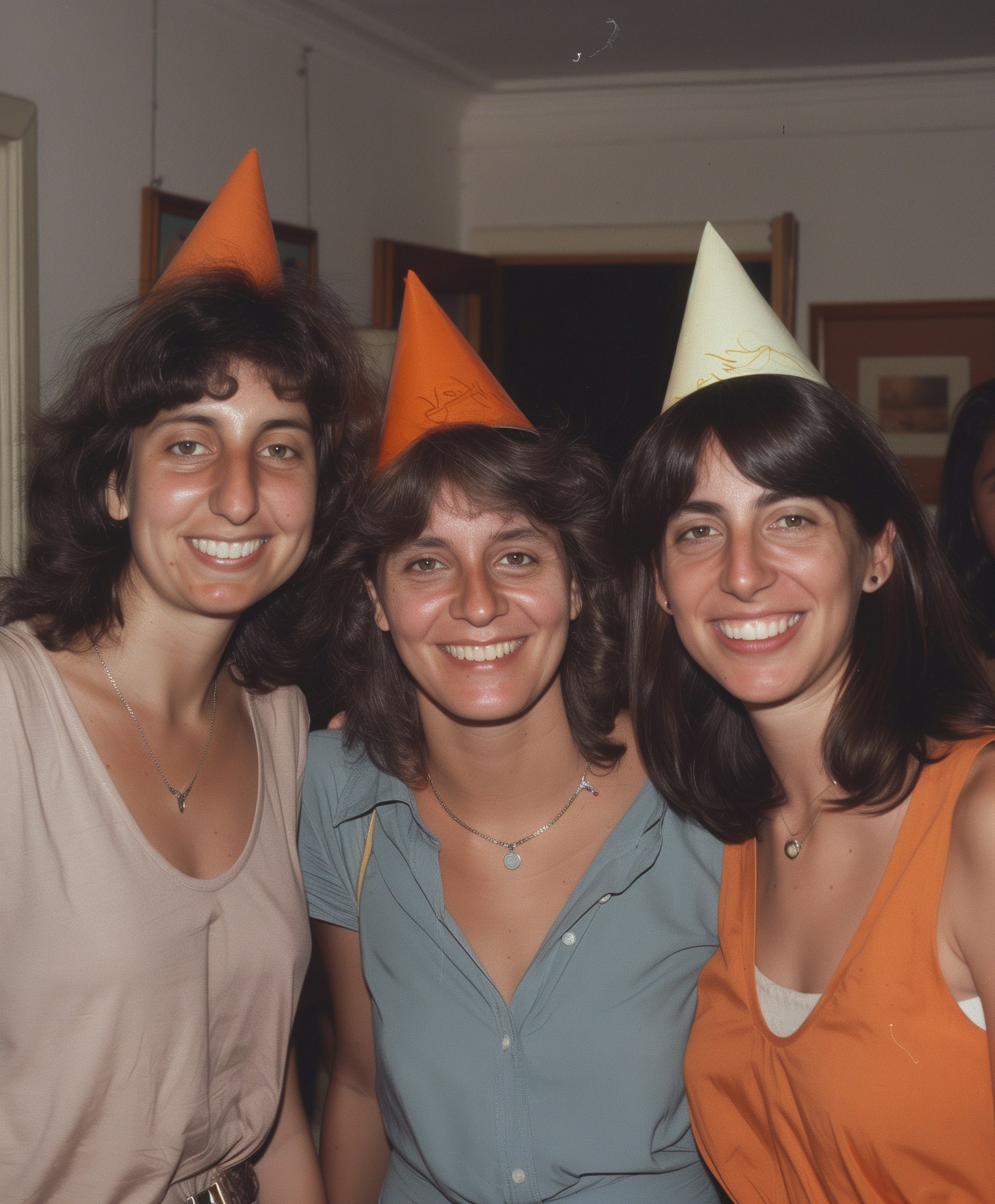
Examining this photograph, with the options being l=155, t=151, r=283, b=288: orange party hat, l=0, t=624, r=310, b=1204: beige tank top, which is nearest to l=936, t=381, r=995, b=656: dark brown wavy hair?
l=155, t=151, r=283, b=288: orange party hat

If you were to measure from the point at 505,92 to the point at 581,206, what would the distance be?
25.5 inches

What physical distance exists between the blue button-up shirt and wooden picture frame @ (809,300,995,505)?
405 cm

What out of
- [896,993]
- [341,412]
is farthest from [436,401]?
[896,993]

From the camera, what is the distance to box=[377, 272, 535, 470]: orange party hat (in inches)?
75.8

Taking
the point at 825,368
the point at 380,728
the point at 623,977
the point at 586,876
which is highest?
the point at 825,368

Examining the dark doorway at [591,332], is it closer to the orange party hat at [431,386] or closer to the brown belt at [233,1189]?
the orange party hat at [431,386]

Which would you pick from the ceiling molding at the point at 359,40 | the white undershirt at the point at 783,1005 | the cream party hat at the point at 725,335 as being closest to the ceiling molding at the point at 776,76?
the ceiling molding at the point at 359,40

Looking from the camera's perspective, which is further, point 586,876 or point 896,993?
point 586,876

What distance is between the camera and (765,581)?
1.55 m

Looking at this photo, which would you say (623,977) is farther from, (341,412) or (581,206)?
(581,206)

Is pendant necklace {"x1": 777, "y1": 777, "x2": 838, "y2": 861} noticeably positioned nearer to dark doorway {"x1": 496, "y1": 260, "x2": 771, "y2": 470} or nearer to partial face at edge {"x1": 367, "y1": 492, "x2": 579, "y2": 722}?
partial face at edge {"x1": 367, "y1": 492, "x2": 579, "y2": 722}

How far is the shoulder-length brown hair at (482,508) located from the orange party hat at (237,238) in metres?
0.38

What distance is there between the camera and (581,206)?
5719 millimetres

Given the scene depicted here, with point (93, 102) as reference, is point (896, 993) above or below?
below
